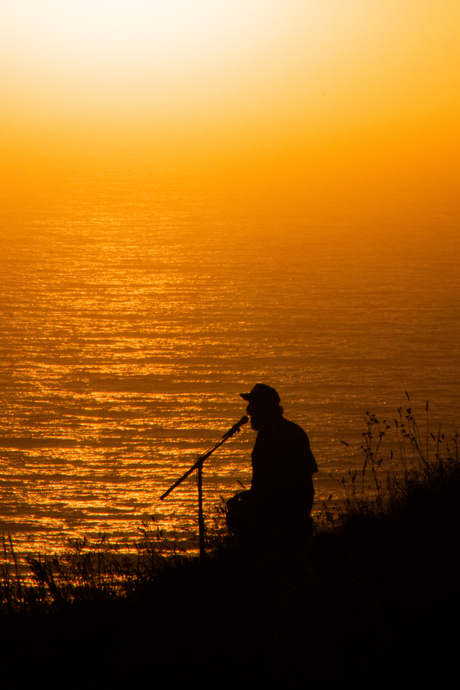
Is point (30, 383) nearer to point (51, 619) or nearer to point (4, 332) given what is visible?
point (4, 332)

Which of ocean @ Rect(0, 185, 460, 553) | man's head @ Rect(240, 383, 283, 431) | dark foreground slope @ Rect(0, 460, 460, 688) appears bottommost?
dark foreground slope @ Rect(0, 460, 460, 688)

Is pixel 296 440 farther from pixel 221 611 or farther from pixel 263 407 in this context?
pixel 221 611

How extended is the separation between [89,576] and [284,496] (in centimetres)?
142

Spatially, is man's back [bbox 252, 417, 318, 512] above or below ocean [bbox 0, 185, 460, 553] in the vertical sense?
below

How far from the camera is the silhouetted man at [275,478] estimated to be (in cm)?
480

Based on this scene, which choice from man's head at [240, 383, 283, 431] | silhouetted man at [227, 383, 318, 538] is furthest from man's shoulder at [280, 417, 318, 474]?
man's head at [240, 383, 283, 431]

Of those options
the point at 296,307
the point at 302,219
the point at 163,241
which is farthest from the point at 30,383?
the point at 302,219

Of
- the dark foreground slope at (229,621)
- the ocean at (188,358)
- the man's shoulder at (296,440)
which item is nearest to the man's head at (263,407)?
the man's shoulder at (296,440)

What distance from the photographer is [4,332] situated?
72.6 metres

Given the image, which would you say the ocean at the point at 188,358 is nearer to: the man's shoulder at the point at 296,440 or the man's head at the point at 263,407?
the man's shoulder at the point at 296,440

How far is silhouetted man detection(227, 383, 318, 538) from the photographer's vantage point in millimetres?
4801

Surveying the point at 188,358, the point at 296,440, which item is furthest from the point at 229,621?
the point at 188,358

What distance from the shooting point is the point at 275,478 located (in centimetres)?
482

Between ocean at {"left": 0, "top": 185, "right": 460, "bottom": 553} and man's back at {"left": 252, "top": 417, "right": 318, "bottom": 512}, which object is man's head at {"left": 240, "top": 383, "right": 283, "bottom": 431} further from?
ocean at {"left": 0, "top": 185, "right": 460, "bottom": 553}
